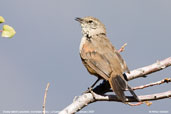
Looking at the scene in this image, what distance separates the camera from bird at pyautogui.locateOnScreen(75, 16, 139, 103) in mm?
4769

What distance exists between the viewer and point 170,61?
3945 millimetres

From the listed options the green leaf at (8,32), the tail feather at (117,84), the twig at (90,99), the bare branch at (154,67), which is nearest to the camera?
the green leaf at (8,32)

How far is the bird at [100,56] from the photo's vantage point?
15.6ft

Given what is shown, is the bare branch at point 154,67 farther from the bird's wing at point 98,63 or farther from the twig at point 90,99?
the bird's wing at point 98,63

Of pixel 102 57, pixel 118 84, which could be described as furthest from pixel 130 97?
pixel 102 57

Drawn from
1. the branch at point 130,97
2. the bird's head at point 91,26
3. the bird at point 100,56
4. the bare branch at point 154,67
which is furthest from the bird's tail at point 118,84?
the bird's head at point 91,26

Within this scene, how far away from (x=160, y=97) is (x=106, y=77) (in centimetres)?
183

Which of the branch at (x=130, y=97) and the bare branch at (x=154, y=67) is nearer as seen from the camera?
the branch at (x=130, y=97)

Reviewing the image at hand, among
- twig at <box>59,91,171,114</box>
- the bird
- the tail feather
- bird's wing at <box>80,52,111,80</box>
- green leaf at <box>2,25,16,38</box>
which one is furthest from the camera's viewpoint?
bird's wing at <box>80,52,111,80</box>

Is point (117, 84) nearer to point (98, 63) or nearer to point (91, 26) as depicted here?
point (98, 63)

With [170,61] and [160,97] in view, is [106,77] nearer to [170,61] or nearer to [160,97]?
[170,61]

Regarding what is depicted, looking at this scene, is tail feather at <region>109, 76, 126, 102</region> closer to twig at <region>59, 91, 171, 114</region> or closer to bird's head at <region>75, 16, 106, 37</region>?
twig at <region>59, 91, 171, 114</region>

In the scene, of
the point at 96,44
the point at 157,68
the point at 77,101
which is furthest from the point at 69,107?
the point at 96,44

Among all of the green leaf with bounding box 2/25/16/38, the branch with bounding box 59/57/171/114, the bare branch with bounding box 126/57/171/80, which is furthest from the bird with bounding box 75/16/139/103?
the green leaf with bounding box 2/25/16/38
